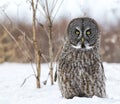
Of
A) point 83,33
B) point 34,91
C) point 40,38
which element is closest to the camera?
point 83,33

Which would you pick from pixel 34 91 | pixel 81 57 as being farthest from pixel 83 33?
pixel 34 91

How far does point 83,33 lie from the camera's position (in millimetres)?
6520

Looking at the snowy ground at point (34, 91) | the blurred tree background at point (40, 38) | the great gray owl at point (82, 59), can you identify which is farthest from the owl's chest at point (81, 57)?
the blurred tree background at point (40, 38)

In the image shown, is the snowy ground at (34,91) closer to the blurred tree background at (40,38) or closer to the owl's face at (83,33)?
the owl's face at (83,33)

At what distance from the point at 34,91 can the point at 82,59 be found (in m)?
1.39

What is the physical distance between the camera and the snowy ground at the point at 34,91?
6145 mm

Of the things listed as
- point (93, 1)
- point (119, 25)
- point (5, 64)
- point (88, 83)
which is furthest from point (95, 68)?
point (93, 1)

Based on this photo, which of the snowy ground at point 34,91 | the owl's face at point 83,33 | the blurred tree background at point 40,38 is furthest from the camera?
the blurred tree background at point 40,38

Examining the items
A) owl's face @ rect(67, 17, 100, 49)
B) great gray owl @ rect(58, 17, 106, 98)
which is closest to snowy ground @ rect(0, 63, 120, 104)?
great gray owl @ rect(58, 17, 106, 98)

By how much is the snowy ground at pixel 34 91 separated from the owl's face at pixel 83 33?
63 centimetres

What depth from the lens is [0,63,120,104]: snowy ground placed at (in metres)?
6.14

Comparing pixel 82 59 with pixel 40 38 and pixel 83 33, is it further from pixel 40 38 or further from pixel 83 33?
pixel 40 38

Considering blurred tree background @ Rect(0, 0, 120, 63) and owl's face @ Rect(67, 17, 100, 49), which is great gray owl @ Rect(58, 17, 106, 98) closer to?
owl's face @ Rect(67, 17, 100, 49)

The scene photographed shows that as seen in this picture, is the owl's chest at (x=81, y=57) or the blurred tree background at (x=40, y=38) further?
the blurred tree background at (x=40, y=38)
